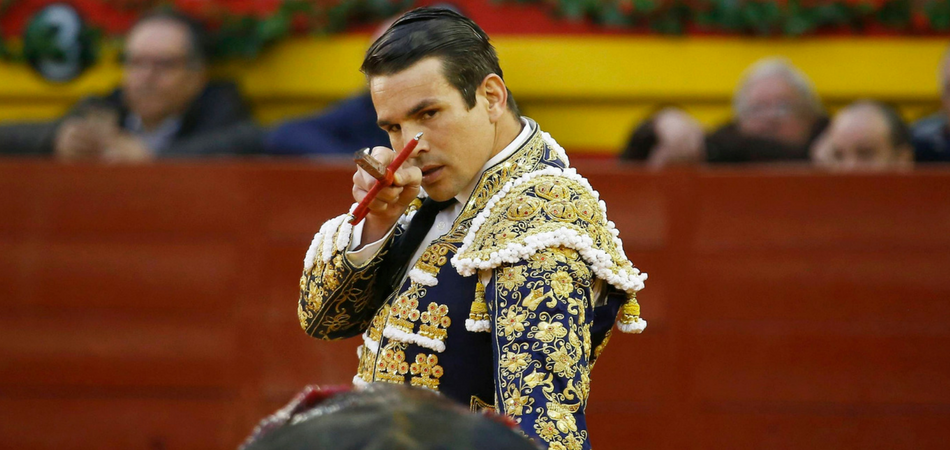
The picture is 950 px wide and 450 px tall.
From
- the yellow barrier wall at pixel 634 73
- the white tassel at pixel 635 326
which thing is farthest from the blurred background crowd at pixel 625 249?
the white tassel at pixel 635 326

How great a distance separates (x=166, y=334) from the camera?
4.42m

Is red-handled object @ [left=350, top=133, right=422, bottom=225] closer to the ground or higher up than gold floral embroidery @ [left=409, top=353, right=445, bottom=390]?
higher up

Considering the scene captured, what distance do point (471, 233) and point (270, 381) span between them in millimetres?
2765

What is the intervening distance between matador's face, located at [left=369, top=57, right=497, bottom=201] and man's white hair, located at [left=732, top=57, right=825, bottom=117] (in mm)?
3092

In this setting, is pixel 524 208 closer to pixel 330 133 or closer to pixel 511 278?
pixel 511 278

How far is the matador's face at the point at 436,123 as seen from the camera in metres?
1.69

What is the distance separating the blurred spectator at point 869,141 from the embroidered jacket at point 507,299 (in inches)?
110

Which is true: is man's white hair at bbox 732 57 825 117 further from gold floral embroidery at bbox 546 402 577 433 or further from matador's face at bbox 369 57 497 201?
gold floral embroidery at bbox 546 402 577 433

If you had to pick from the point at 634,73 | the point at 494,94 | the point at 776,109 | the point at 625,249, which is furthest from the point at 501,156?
the point at 634,73

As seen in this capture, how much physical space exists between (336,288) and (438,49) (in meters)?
0.39

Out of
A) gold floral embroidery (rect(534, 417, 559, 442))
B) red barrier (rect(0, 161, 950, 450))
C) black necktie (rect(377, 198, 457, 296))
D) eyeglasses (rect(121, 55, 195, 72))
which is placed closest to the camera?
gold floral embroidery (rect(534, 417, 559, 442))

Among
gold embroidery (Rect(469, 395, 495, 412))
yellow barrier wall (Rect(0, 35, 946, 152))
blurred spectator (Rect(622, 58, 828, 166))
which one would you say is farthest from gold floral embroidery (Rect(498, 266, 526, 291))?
yellow barrier wall (Rect(0, 35, 946, 152))

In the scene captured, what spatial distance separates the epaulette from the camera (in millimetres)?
1637

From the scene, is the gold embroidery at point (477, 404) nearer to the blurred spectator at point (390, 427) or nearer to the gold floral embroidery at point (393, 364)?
the gold floral embroidery at point (393, 364)
